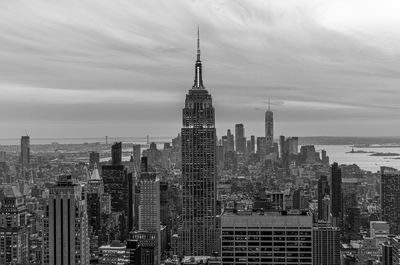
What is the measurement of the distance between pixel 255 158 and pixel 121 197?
687 centimetres

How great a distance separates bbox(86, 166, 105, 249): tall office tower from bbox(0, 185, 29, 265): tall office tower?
5.11ft

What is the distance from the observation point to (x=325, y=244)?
54.5 ft

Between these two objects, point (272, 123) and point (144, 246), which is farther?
point (144, 246)

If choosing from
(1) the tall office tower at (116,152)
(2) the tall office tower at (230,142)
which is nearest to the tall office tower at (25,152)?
(1) the tall office tower at (116,152)

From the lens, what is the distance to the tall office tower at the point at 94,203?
47.6ft

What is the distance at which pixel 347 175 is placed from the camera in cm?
1819

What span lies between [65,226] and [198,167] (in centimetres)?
1898

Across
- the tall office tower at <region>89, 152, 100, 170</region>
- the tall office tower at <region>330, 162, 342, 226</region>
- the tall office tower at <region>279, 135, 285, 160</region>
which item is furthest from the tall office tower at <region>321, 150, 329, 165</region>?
the tall office tower at <region>89, 152, 100, 170</region>

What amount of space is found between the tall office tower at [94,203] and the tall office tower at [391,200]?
7254 mm

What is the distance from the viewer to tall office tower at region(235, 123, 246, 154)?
17675 millimetres

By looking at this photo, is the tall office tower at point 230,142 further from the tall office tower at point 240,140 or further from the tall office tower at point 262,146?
the tall office tower at point 262,146

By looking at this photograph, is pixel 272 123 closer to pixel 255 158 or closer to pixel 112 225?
pixel 255 158

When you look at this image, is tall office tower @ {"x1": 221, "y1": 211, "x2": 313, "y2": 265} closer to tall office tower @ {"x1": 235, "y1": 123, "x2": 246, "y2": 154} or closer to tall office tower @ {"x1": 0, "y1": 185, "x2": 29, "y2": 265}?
tall office tower @ {"x1": 235, "y1": 123, "x2": 246, "y2": 154}

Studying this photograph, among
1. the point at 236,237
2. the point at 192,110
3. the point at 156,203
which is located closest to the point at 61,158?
the point at 236,237
